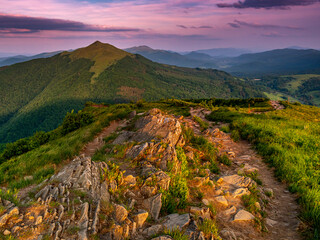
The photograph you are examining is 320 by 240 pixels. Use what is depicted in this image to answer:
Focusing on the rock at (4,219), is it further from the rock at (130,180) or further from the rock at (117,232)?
the rock at (130,180)

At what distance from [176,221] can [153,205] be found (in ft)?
3.17

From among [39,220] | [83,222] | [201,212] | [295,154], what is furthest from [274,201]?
[39,220]

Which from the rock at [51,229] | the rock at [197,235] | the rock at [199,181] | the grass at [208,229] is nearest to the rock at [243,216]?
the grass at [208,229]

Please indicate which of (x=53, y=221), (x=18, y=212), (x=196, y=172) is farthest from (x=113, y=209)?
(x=196, y=172)

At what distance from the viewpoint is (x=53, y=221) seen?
14.6ft

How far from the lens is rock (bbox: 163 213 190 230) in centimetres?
512

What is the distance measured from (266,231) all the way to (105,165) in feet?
20.4

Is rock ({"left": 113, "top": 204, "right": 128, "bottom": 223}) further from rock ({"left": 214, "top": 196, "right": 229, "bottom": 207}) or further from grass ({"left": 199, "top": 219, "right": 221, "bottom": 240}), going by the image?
rock ({"left": 214, "top": 196, "right": 229, "bottom": 207})

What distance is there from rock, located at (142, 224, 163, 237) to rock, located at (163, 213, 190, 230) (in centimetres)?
20

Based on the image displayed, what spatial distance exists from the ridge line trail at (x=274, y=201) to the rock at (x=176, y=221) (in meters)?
2.61

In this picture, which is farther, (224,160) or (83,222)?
(224,160)

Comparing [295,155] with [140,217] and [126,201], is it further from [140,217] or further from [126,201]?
[126,201]

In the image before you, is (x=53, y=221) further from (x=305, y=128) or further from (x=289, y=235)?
(x=305, y=128)

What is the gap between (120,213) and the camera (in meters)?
5.17
